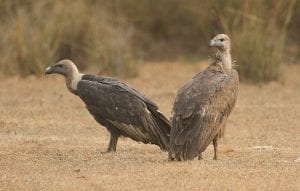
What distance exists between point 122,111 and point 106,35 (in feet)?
24.7

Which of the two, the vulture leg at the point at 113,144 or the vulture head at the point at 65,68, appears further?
the vulture head at the point at 65,68

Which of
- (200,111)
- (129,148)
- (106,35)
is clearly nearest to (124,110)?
(129,148)

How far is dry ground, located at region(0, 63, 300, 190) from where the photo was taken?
871 cm

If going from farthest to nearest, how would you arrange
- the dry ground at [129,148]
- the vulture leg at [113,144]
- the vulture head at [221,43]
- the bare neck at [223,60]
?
the vulture leg at [113,144], the vulture head at [221,43], the bare neck at [223,60], the dry ground at [129,148]

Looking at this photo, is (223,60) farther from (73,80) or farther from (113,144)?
(73,80)

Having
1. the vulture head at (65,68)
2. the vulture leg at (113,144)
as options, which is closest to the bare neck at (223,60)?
the vulture leg at (113,144)

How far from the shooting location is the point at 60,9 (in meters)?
18.8

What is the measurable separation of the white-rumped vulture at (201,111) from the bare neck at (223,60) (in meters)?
0.14

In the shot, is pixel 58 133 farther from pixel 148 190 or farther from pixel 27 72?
pixel 27 72

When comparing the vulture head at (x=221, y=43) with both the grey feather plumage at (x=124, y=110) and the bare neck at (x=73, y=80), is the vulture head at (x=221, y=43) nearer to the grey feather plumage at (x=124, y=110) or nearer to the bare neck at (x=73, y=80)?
the grey feather plumage at (x=124, y=110)

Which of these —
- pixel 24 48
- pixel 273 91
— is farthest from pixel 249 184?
pixel 24 48

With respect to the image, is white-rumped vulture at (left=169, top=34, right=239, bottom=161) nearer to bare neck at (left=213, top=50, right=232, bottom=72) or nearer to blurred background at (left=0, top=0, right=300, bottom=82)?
bare neck at (left=213, top=50, right=232, bottom=72)

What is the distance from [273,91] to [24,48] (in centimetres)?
473

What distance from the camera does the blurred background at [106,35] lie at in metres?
17.6
